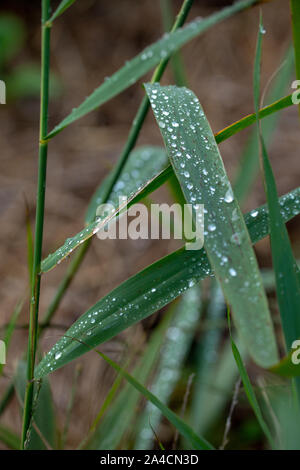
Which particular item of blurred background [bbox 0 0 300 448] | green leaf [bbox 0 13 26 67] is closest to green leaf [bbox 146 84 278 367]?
blurred background [bbox 0 0 300 448]

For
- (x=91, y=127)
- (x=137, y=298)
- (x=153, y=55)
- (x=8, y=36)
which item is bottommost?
(x=137, y=298)

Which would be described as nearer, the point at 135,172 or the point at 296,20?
the point at 296,20

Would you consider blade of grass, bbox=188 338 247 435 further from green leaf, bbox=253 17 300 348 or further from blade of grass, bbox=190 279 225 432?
green leaf, bbox=253 17 300 348

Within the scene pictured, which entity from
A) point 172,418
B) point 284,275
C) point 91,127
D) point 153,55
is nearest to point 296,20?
point 153,55

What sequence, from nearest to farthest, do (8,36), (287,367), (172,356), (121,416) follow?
(287,367) < (121,416) < (172,356) < (8,36)

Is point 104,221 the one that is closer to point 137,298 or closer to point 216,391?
point 137,298
